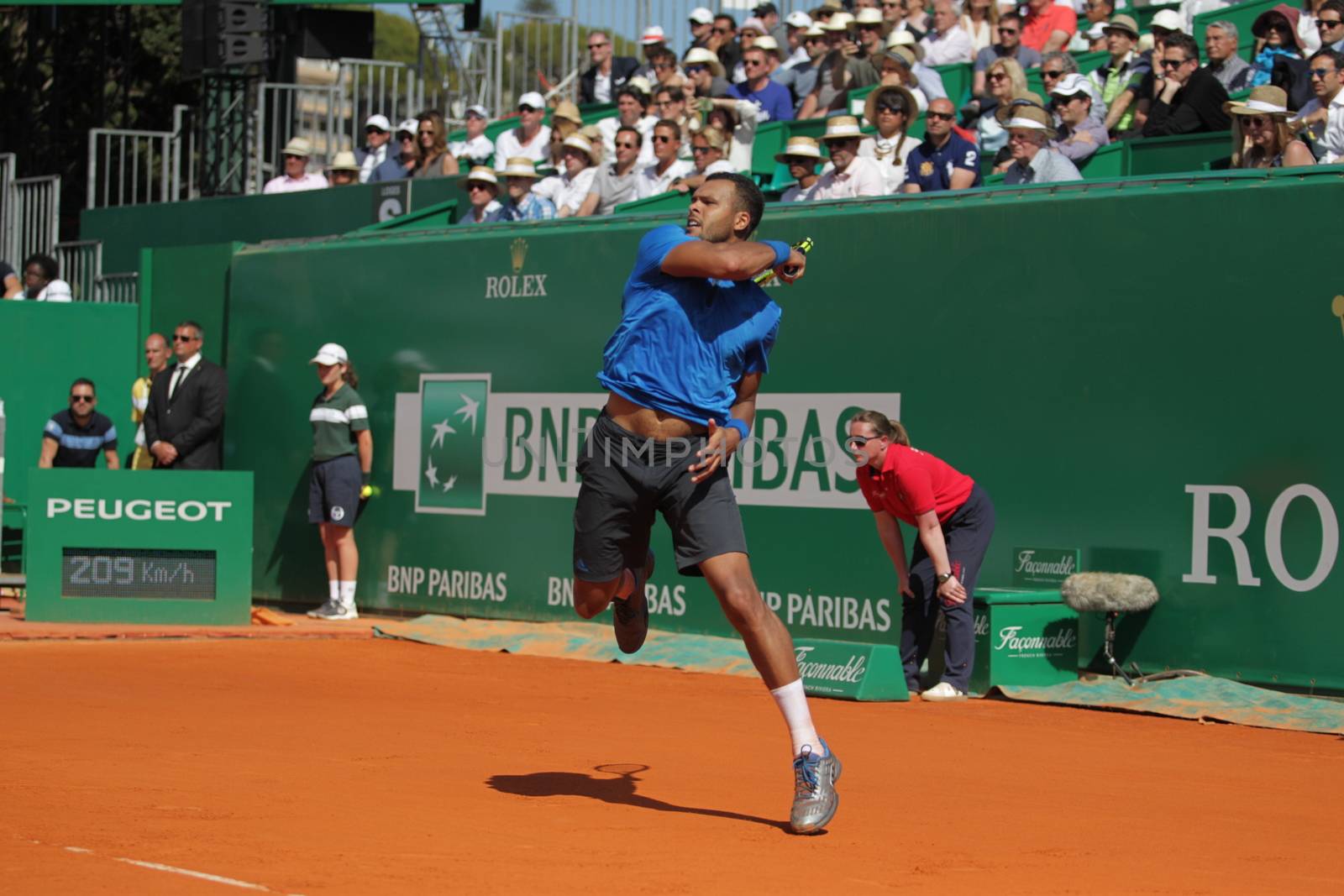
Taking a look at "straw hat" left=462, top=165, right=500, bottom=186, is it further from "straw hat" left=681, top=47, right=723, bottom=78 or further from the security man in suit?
"straw hat" left=681, top=47, right=723, bottom=78

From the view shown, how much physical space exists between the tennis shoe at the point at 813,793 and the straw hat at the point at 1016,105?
6800mm

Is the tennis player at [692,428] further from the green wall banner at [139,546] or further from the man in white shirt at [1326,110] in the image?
the green wall banner at [139,546]

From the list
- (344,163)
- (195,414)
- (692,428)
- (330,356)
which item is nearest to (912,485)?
(692,428)

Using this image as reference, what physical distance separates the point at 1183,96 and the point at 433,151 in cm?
791

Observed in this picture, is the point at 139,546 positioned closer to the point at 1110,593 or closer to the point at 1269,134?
the point at 1110,593

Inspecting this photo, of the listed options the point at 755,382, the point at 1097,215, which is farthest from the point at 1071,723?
the point at 755,382

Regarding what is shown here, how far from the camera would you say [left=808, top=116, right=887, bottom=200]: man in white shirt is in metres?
12.2

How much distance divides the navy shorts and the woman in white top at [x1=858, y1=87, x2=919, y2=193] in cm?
459

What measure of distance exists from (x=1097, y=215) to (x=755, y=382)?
458 centimetres

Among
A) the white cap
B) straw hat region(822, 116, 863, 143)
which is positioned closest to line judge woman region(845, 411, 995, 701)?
straw hat region(822, 116, 863, 143)

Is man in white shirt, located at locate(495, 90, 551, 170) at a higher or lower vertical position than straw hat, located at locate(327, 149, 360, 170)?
higher

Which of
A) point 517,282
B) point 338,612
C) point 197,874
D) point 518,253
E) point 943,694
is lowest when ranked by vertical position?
point 338,612

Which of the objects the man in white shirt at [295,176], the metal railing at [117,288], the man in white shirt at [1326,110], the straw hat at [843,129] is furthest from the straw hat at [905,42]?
the metal railing at [117,288]

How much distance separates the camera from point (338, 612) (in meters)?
14.0
